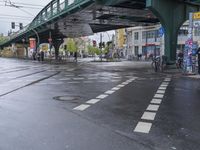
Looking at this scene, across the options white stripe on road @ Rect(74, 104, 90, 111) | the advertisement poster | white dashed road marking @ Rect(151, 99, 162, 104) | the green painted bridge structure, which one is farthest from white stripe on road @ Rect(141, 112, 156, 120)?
the advertisement poster

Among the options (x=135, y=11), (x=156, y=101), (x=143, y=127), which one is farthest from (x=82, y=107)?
(x=135, y=11)

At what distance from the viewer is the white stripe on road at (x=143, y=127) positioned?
7281mm

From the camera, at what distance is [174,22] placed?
28469 millimetres

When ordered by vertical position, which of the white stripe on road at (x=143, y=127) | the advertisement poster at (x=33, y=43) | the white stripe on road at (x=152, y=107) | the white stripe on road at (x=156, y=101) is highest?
the advertisement poster at (x=33, y=43)

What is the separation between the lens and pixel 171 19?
28.2 metres

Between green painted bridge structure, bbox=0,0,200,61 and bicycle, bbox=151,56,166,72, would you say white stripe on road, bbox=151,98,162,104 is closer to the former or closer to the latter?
green painted bridge structure, bbox=0,0,200,61

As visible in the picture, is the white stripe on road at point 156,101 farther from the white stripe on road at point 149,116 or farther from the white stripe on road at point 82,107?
the white stripe on road at point 82,107

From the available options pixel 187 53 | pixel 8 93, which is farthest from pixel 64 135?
pixel 187 53

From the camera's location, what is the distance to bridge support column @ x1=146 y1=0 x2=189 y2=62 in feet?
90.3

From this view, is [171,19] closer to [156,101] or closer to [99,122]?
[156,101]

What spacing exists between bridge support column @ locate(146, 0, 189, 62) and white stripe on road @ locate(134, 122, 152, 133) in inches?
795

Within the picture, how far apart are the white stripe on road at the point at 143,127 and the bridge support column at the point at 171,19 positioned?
20194mm

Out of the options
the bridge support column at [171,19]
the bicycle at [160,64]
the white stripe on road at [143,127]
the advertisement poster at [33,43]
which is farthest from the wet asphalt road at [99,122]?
the advertisement poster at [33,43]

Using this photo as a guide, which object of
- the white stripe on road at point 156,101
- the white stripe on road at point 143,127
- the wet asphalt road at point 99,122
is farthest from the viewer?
the white stripe on road at point 156,101
